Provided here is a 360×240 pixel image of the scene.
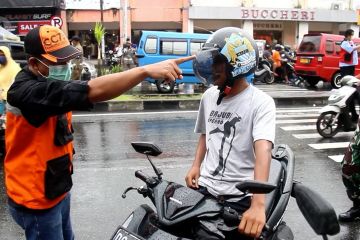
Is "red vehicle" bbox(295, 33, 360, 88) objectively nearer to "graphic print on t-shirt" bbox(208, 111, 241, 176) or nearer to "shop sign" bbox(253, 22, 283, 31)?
"shop sign" bbox(253, 22, 283, 31)

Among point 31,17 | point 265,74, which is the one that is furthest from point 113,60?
point 265,74

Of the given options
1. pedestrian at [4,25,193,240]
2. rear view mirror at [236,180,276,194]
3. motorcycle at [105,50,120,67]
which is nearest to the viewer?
rear view mirror at [236,180,276,194]

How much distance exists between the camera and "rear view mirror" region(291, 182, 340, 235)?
2.13 metres

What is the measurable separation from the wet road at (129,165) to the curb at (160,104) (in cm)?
97

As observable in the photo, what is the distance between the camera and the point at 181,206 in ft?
6.83

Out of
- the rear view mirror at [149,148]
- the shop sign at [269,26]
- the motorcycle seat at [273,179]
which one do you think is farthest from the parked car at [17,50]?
the shop sign at [269,26]

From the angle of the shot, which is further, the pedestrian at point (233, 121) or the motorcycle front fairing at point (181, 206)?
the pedestrian at point (233, 121)

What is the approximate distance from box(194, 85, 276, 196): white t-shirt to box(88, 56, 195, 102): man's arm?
0.61 m

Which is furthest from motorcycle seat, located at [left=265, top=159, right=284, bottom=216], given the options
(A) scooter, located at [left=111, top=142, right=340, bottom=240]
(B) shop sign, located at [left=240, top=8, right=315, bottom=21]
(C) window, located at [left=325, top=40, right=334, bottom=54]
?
(B) shop sign, located at [left=240, top=8, right=315, bottom=21]

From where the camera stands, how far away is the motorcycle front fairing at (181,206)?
2.06 metres

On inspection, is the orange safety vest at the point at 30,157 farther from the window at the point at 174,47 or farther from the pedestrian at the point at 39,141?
the window at the point at 174,47

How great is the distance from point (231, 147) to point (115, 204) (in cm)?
275

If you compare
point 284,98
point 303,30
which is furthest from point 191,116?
point 303,30

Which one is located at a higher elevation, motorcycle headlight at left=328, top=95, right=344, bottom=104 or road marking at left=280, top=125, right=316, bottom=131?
motorcycle headlight at left=328, top=95, right=344, bottom=104
